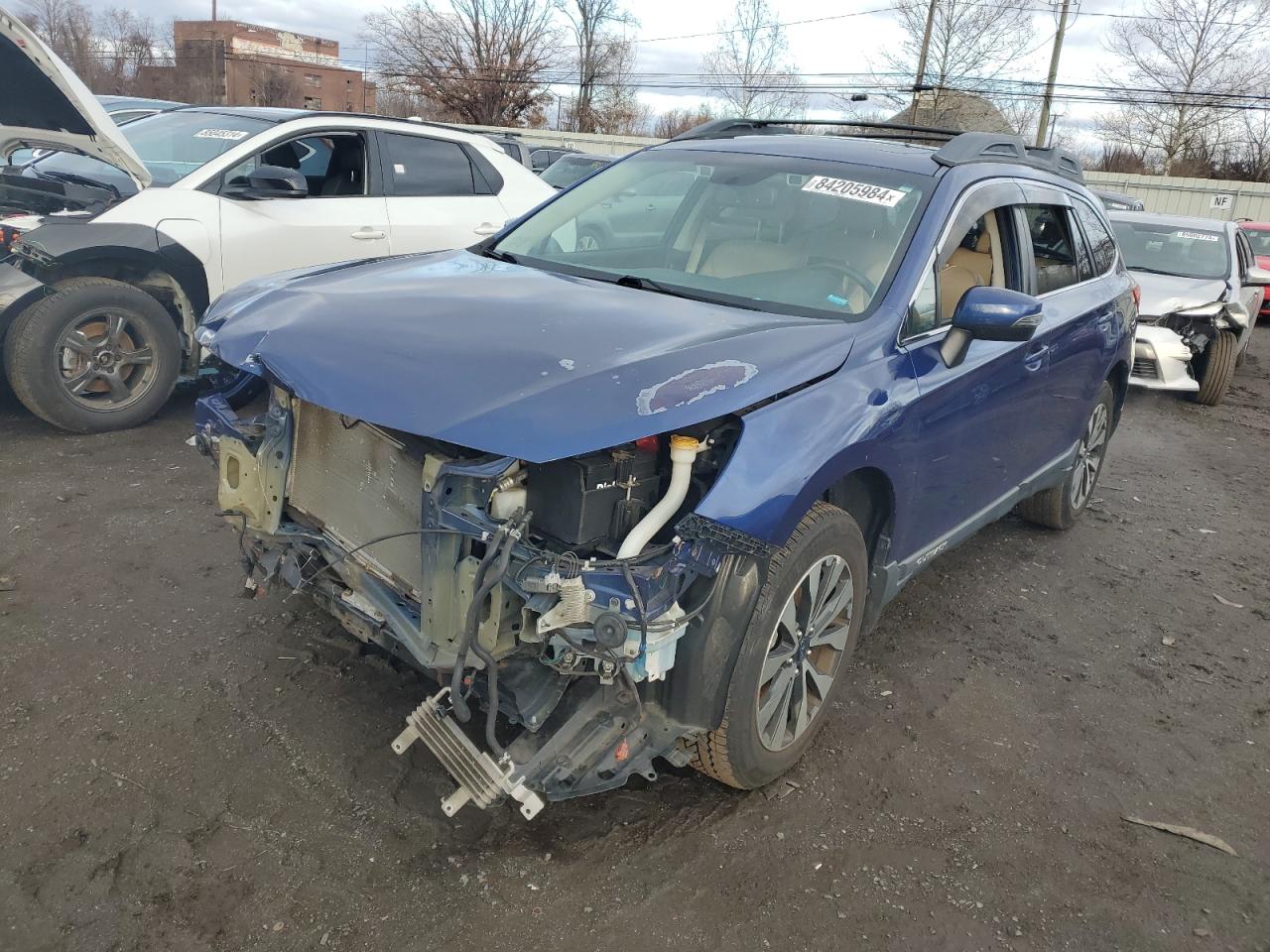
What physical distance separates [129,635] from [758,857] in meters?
2.42

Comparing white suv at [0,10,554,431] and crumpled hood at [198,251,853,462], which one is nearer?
crumpled hood at [198,251,853,462]

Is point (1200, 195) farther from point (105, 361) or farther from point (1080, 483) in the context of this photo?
point (105, 361)

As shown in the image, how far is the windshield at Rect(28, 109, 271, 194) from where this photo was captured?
580 cm

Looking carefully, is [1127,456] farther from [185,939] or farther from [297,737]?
[185,939]

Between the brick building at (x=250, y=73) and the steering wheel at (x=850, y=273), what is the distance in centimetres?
4957

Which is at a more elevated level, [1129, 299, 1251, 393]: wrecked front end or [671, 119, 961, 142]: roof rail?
[671, 119, 961, 142]: roof rail

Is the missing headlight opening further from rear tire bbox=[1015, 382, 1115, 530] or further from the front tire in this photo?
rear tire bbox=[1015, 382, 1115, 530]

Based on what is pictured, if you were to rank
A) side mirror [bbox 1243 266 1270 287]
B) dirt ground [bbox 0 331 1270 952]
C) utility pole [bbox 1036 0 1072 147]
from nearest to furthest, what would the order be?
dirt ground [bbox 0 331 1270 952], side mirror [bbox 1243 266 1270 287], utility pole [bbox 1036 0 1072 147]

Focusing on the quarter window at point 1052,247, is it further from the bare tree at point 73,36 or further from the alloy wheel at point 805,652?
the bare tree at point 73,36

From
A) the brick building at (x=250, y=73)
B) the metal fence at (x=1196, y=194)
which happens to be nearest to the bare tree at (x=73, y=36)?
the brick building at (x=250, y=73)

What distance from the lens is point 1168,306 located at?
9.02 metres

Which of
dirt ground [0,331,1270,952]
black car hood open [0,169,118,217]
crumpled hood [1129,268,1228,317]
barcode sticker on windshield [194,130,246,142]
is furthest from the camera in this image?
crumpled hood [1129,268,1228,317]

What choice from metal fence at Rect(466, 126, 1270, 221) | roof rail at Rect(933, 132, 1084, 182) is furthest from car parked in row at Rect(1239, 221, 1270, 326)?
roof rail at Rect(933, 132, 1084, 182)

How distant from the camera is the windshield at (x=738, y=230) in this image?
321cm
